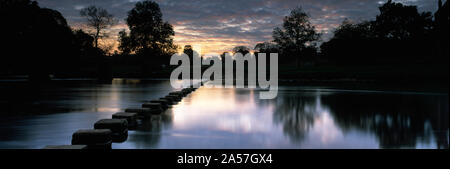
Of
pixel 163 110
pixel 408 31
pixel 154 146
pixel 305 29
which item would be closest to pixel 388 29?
pixel 408 31

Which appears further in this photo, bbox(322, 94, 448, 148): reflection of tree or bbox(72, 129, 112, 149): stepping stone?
bbox(322, 94, 448, 148): reflection of tree

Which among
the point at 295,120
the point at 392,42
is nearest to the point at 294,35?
the point at 392,42

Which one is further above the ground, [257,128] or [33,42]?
[33,42]

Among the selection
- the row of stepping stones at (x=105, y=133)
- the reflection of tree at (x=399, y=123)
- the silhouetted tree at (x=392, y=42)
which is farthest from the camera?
the silhouetted tree at (x=392, y=42)

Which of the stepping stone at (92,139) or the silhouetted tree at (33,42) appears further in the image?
the silhouetted tree at (33,42)

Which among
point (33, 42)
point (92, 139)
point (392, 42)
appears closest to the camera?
point (92, 139)

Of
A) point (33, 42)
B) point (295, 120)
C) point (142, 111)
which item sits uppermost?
point (33, 42)

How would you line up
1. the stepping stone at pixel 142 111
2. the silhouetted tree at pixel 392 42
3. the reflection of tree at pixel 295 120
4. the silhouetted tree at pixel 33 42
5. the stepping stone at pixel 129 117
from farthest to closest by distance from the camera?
the silhouetted tree at pixel 392 42 < the silhouetted tree at pixel 33 42 < the stepping stone at pixel 142 111 < the stepping stone at pixel 129 117 < the reflection of tree at pixel 295 120

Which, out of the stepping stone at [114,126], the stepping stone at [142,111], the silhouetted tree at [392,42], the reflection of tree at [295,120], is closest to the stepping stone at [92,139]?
the stepping stone at [114,126]

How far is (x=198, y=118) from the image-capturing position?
11867 millimetres

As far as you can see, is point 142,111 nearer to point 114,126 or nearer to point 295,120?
point 114,126

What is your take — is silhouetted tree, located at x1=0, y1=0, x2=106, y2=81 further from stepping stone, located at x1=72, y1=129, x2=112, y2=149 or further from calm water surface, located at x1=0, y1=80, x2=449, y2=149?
stepping stone, located at x1=72, y1=129, x2=112, y2=149

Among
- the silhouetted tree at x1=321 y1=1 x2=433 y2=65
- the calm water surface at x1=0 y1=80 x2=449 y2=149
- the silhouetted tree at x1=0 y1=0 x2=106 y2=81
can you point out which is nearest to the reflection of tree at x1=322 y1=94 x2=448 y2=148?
the calm water surface at x1=0 y1=80 x2=449 y2=149

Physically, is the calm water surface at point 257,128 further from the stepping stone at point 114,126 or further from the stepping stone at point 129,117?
the stepping stone at point 114,126
